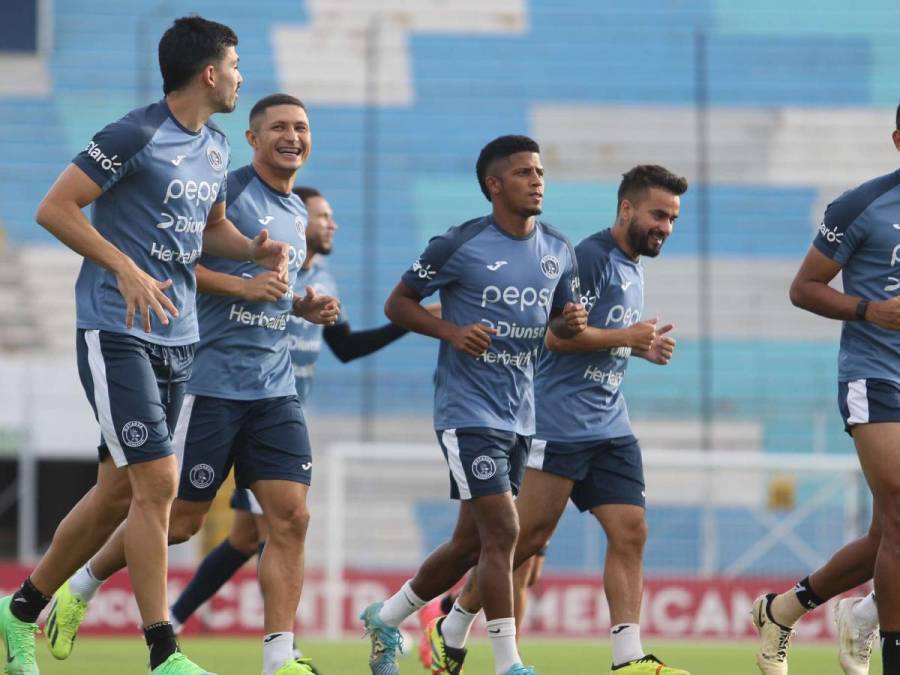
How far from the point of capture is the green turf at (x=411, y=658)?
Result: 930 cm

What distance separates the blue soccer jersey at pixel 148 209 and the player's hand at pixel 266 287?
42cm

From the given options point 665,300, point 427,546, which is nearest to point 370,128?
point 665,300

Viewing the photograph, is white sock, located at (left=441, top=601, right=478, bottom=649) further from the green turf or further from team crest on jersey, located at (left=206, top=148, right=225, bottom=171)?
team crest on jersey, located at (left=206, top=148, right=225, bottom=171)

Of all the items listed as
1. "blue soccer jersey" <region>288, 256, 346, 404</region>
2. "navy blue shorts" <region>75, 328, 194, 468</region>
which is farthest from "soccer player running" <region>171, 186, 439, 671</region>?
"navy blue shorts" <region>75, 328, 194, 468</region>

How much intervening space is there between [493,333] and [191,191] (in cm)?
154

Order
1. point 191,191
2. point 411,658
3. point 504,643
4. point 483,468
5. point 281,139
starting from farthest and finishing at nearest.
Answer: point 411,658 → point 281,139 → point 483,468 → point 504,643 → point 191,191

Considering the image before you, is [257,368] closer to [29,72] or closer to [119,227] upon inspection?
[119,227]

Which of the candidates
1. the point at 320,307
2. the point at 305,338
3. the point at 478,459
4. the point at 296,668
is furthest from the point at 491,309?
the point at 305,338

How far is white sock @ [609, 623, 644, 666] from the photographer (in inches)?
279

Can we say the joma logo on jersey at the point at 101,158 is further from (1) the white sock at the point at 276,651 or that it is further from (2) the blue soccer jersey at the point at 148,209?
(1) the white sock at the point at 276,651

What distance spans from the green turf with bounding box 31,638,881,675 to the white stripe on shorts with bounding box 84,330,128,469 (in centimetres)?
303

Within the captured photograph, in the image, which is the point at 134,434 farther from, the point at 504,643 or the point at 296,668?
the point at 504,643

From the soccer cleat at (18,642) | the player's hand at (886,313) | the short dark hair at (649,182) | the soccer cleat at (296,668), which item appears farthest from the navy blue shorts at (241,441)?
the player's hand at (886,313)

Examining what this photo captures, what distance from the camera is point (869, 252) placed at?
670 centimetres
